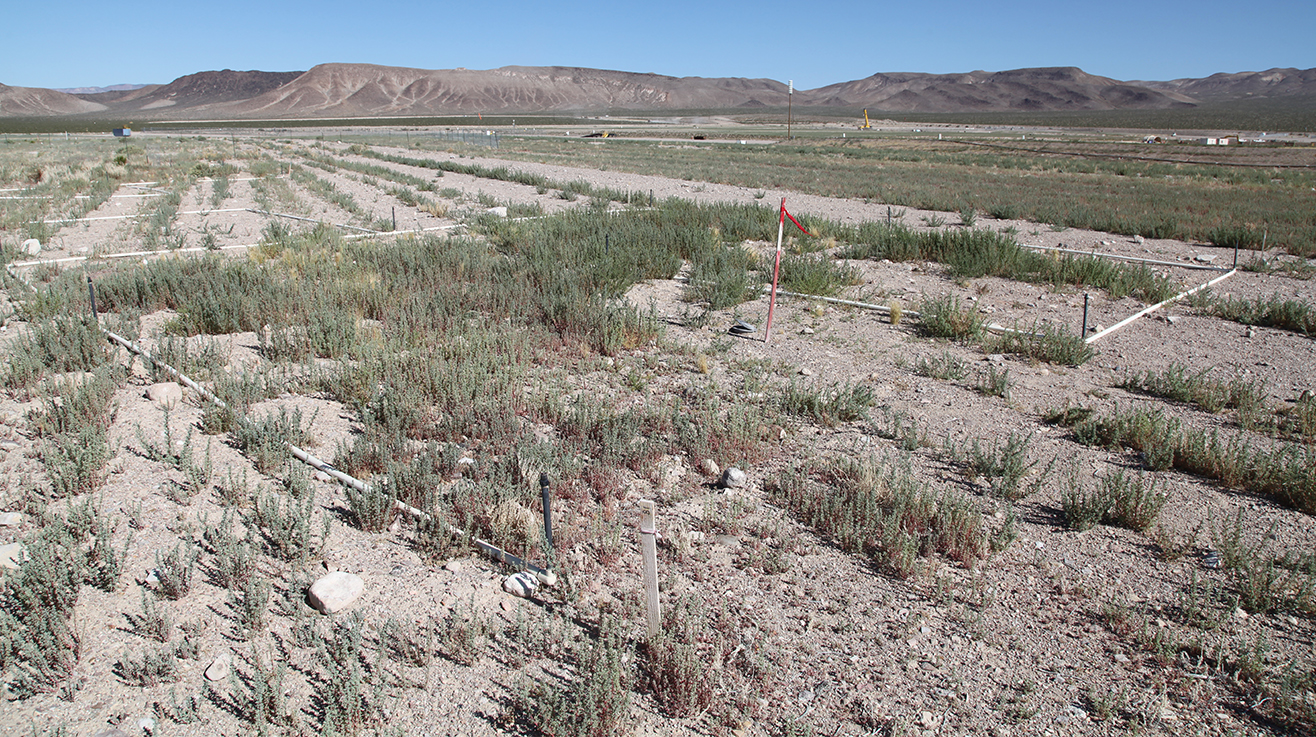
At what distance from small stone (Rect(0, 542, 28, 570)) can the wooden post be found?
9.91 feet

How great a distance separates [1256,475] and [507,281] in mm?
7737

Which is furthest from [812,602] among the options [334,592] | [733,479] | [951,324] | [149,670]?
[951,324]

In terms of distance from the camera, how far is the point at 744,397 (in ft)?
21.7

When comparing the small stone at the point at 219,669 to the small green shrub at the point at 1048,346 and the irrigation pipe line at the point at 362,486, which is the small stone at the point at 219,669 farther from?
the small green shrub at the point at 1048,346

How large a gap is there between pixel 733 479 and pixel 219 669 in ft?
9.87

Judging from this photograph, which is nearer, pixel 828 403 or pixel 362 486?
pixel 362 486

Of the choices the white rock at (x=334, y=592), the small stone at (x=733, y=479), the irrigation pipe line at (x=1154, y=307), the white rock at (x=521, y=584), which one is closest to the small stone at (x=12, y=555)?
the white rock at (x=334, y=592)

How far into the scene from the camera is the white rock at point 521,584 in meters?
3.93

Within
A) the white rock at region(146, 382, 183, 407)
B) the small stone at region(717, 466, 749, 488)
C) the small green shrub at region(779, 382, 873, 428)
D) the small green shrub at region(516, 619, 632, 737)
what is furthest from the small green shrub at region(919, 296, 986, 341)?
the white rock at region(146, 382, 183, 407)

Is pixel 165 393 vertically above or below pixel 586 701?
above

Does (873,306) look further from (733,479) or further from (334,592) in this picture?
(334,592)

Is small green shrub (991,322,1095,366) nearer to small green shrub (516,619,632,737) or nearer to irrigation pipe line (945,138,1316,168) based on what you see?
small green shrub (516,619,632,737)

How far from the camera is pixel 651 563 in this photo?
322 cm

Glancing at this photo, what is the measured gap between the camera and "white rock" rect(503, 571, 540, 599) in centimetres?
393
